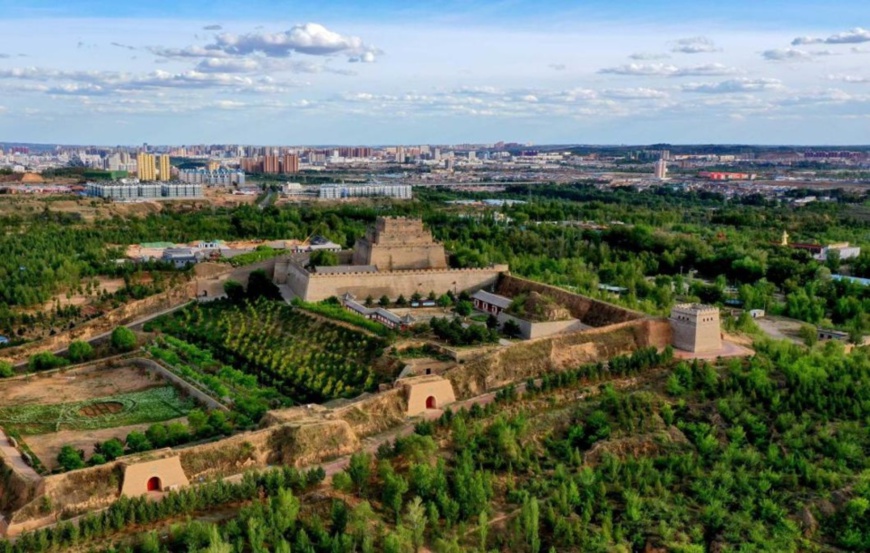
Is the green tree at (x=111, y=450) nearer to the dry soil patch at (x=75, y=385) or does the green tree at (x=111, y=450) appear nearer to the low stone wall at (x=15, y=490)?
the low stone wall at (x=15, y=490)

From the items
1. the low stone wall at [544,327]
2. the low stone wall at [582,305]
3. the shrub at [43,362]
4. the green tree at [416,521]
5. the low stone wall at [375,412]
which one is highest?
the low stone wall at [582,305]

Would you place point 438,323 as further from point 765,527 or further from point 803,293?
point 803,293

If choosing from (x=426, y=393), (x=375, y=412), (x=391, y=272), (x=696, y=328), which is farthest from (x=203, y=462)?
(x=696, y=328)

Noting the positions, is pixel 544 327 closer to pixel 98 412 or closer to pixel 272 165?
pixel 98 412

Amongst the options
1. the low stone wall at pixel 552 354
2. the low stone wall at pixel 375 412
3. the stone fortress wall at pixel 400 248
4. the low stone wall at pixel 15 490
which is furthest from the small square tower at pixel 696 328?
the low stone wall at pixel 15 490

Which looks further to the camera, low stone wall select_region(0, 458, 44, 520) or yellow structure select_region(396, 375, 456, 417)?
yellow structure select_region(396, 375, 456, 417)

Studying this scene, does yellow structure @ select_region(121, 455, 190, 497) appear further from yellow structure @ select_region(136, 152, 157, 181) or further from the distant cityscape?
yellow structure @ select_region(136, 152, 157, 181)

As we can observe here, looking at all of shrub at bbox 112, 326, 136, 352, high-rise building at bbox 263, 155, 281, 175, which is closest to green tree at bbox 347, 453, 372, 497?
shrub at bbox 112, 326, 136, 352
